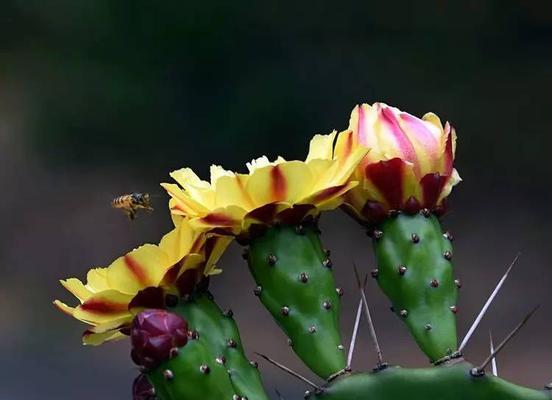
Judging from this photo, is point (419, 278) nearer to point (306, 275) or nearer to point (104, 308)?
point (306, 275)

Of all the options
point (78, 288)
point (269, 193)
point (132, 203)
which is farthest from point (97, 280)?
point (132, 203)

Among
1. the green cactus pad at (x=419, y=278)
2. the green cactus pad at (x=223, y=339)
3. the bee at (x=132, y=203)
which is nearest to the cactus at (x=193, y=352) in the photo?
the green cactus pad at (x=223, y=339)

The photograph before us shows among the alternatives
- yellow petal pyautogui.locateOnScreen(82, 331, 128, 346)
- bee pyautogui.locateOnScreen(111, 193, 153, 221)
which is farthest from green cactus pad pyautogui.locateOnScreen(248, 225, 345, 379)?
bee pyautogui.locateOnScreen(111, 193, 153, 221)

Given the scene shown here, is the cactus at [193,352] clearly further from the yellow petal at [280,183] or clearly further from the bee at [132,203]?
the bee at [132,203]

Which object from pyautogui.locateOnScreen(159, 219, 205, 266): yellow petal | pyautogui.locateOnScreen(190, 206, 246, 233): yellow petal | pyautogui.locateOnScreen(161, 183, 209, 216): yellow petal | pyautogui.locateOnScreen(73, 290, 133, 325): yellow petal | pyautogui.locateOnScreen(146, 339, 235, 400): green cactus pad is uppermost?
pyautogui.locateOnScreen(161, 183, 209, 216): yellow petal

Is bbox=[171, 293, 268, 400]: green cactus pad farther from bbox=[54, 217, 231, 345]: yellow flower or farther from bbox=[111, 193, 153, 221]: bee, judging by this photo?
bbox=[111, 193, 153, 221]: bee

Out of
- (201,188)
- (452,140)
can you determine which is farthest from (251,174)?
(452,140)
